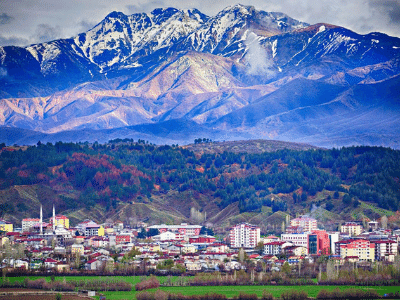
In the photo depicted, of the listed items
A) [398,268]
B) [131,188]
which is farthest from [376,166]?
[398,268]

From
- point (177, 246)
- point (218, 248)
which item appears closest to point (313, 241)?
point (218, 248)

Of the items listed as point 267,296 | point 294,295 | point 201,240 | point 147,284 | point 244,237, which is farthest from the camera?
point 244,237

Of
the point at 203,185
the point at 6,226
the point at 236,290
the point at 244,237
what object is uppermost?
the point at 203,185

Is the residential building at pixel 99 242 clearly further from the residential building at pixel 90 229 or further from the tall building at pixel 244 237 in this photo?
the tall building at pixel 244 237

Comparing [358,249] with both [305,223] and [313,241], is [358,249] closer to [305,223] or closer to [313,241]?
[313,241]

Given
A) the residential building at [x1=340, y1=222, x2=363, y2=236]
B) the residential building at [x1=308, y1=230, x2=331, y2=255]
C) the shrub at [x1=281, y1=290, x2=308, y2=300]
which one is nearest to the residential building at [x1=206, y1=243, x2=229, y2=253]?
the residential building at [x1=308, y1=230, x2=331, y2=255]

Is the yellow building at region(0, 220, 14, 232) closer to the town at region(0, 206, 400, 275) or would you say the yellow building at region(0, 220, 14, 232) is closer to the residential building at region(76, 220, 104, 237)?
the town at region(0, 206, 400, 275)

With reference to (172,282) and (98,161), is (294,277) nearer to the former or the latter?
(172,282)
